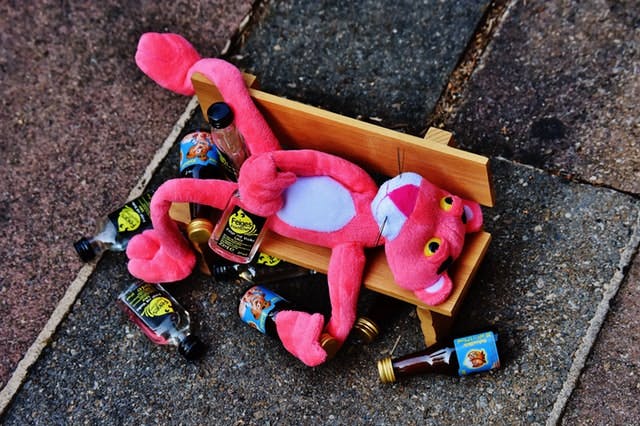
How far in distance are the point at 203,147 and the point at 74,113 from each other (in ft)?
2.53

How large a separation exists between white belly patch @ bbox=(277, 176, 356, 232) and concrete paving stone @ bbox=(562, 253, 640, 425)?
0.86m

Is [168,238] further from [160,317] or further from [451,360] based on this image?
[451,360]

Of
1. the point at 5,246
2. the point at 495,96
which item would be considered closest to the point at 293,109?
the point at 495,96

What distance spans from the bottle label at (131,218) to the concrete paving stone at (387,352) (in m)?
0.23

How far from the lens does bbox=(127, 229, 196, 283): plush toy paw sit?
96.2 inches

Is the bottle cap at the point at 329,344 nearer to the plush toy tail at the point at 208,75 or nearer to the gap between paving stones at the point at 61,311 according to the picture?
the plush toy tail at the point at 208,75

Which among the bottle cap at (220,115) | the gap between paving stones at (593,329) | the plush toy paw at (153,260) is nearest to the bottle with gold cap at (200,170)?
the plush toy paw at (153,260)

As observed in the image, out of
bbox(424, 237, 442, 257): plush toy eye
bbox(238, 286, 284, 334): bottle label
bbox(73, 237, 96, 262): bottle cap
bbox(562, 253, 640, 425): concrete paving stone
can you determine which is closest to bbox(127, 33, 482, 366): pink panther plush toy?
bbox(424, 237, 442, 257): plush toy eye

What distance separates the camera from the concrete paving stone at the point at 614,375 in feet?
7.33

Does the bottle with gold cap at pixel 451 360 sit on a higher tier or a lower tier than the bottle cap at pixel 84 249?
higher

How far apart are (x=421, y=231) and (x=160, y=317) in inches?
36.4

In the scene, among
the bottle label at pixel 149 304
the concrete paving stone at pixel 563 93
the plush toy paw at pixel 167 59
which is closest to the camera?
the plush toy paw at pixel 167 59

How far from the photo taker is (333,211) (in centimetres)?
212

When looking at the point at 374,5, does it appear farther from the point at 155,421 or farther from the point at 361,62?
the point at 155,421
